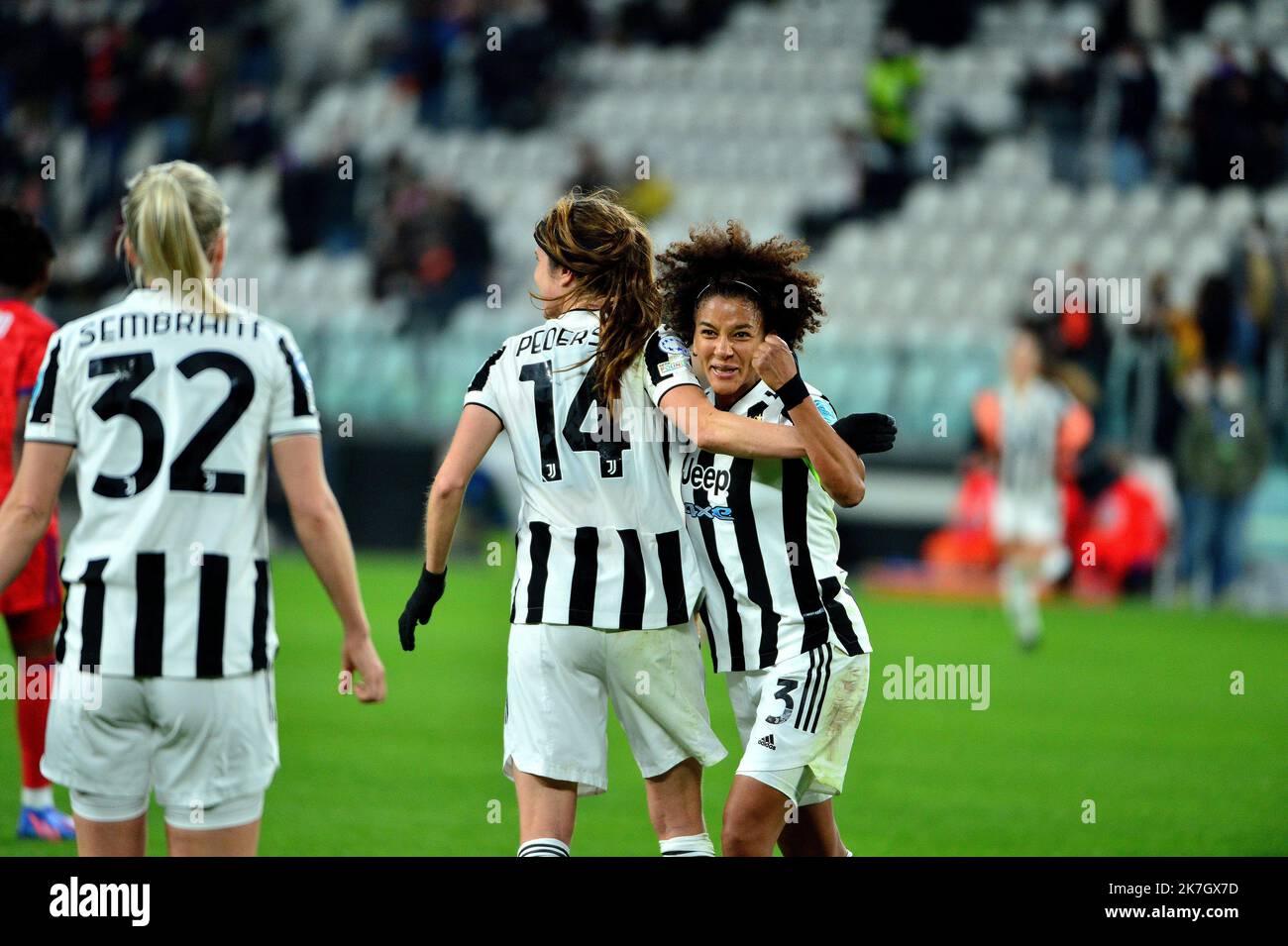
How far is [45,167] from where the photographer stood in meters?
22.7

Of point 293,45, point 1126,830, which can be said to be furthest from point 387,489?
point 1126,830

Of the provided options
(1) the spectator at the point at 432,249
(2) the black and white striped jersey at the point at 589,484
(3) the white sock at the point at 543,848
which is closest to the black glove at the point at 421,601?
(2) the black and white striped jersey at the point at 589,484

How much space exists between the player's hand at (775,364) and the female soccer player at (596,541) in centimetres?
14

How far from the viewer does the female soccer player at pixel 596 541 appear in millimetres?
4539

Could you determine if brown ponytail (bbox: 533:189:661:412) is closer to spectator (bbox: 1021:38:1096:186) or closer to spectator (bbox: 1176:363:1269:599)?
spectator (bbox: 1176:363:1269:599)

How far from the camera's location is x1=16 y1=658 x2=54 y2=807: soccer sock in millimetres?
6492

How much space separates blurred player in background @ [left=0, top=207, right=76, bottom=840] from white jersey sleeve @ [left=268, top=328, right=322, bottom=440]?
8.56 feet

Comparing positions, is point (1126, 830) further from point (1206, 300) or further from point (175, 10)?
point (175, 10)

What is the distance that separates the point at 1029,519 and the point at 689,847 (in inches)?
394

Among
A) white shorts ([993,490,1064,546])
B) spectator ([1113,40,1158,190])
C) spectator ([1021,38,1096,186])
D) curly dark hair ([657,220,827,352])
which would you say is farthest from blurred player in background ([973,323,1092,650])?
curly dark hair ([657,220,827,352])

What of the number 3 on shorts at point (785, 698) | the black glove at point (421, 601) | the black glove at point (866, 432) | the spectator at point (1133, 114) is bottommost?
the number 3 on shorts at point (785, 698)

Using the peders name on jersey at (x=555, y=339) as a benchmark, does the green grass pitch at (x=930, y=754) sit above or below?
below

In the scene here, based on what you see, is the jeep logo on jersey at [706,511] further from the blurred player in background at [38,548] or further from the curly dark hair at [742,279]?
the blurred player in background at [38,548]

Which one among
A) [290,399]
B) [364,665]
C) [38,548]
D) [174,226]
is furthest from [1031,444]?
[174,226]
